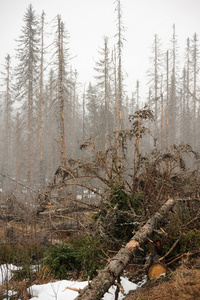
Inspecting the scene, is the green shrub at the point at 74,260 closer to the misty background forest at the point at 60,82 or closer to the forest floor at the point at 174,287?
the forest floor at the point at 174,287

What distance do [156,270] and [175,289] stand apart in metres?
1.05

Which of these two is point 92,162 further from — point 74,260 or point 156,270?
point 156,270

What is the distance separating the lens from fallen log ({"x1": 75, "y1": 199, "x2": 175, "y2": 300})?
2711mm

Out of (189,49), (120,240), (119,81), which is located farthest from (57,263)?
(189,49)

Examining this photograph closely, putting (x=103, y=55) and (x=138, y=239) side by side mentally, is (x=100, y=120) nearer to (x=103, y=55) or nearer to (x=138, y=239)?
(x=103, y=55)

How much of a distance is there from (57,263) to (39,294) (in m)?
1.23

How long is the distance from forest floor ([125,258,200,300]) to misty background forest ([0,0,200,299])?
2.92 feet

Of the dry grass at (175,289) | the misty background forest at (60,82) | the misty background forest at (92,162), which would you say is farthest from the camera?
the misty background forest at (60,82)

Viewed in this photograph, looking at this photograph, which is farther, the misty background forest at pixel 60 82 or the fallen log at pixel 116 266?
the misty background forest at pixel 60 82

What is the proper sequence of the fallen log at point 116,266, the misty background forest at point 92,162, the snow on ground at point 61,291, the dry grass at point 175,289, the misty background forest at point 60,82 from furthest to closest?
the misty background forest at point 60,82 < the misty background forest at point 92,162 < the snow on ground at point 61,291 < the dry grass at point 175,289 < the fallen log at point 116,266

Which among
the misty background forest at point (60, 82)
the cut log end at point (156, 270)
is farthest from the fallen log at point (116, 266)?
the misty background forest at point (60, 82)

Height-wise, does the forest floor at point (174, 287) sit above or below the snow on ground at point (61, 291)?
above

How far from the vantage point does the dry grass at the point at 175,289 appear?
2.91m

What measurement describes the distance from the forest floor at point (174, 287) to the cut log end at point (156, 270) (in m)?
0.22
